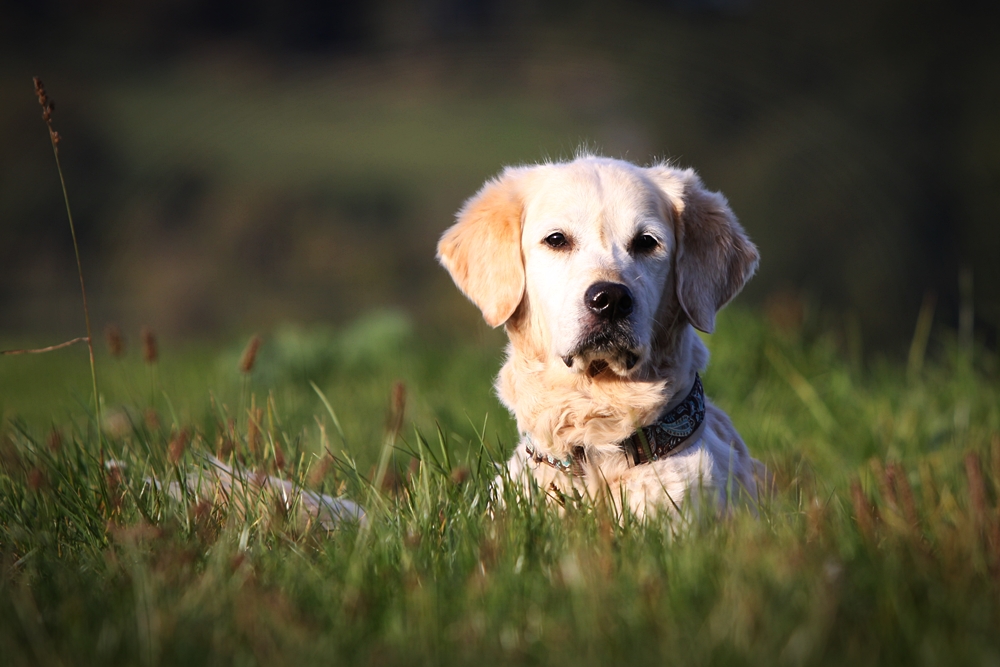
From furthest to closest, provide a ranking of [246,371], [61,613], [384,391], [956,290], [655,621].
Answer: [956,290]
[384,391]
[246,371]
[61,613]
[655,621]

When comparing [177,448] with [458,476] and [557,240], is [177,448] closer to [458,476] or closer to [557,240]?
[458,476]

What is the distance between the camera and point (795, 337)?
5.34 meters

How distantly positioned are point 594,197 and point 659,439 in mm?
815

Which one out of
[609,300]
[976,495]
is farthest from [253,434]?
[976,495]

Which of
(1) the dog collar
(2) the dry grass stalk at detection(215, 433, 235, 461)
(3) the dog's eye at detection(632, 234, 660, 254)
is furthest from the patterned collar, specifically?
(2) the dry grass stalk at detection(215, 433, 235, 461)

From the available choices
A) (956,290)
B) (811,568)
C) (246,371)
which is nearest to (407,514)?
(246,371)

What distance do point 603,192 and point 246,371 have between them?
131 centimetres

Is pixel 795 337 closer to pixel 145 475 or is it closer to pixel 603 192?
pixel 603 192

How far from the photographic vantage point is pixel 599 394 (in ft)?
9.18

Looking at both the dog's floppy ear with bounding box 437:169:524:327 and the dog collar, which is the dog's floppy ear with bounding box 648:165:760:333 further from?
the dog's floppy ear with bounding box 437:169:524:327

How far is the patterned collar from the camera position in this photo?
8.73 feet

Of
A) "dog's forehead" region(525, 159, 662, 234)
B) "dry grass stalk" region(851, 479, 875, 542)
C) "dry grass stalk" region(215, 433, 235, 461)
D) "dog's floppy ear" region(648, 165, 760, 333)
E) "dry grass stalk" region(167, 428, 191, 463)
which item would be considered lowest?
"dry grass stalk" region(215, 433, 235, 461)

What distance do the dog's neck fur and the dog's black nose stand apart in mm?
230

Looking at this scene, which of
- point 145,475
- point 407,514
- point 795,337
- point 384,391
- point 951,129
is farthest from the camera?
point 951,129
